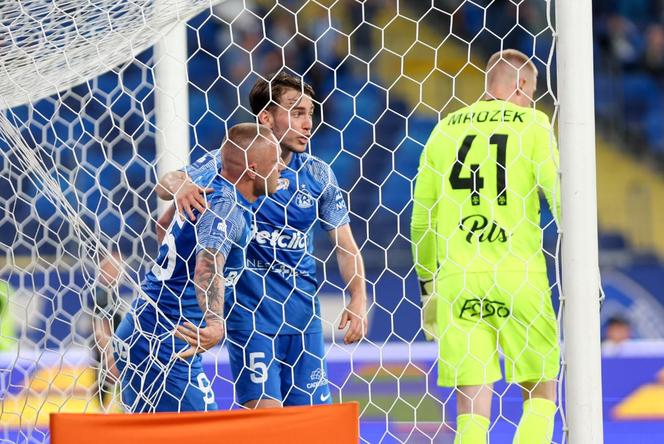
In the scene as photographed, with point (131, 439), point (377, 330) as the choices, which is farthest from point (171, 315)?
point (377, 330)

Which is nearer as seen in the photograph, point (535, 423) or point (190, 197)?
point (190, 197)

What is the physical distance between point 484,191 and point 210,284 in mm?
885

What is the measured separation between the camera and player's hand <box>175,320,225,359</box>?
260 centimetres

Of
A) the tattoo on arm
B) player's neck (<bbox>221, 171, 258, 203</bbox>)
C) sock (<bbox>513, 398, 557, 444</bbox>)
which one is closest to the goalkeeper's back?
sock (<bbox>513, 398, 557, 444</bbox>)

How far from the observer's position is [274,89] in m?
2.88

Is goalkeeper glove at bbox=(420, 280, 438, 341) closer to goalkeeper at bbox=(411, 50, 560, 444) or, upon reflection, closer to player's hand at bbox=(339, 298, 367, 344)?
goalkeeper at bbox=(411, 50, 560, 444)

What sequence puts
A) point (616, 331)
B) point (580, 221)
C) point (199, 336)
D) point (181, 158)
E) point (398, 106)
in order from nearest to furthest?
point (580, 221) → point (199, 336) → point (181, 158) → point (616, 331) → point (398, 106)

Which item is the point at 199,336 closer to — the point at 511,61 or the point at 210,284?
the point at 210,284

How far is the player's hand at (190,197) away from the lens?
→ 8.75 ft

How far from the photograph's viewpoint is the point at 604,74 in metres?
8.57

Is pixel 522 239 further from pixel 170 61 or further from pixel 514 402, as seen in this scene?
pixel 514 402

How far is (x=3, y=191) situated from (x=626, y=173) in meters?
4.73

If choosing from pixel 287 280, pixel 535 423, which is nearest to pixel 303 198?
pixel 287 280

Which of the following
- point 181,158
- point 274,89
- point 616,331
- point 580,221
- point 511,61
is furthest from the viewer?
point 616,331
